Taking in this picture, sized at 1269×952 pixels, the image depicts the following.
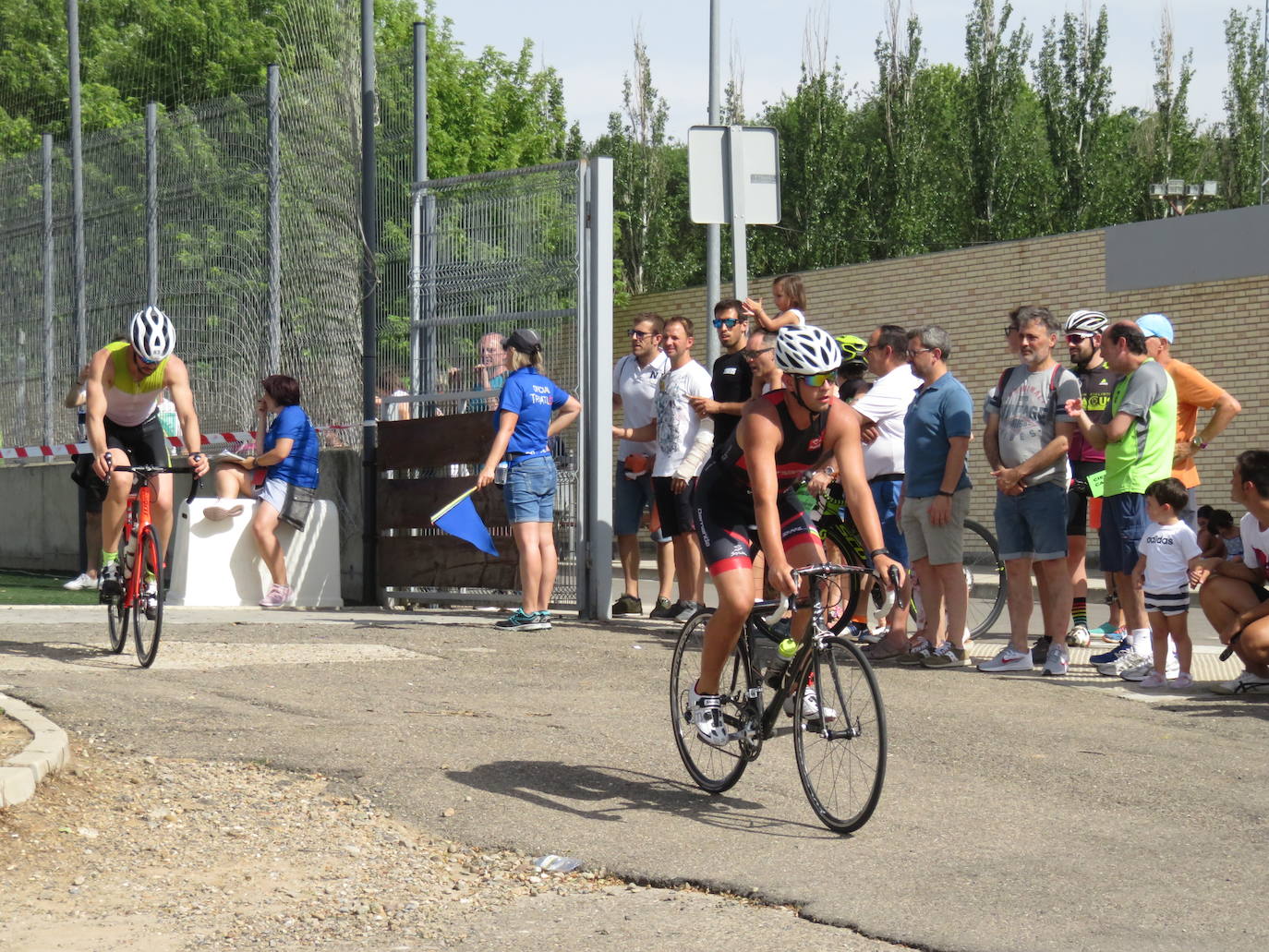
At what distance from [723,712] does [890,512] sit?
4.37m

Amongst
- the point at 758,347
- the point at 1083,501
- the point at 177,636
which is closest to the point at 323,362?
the point at 177,636

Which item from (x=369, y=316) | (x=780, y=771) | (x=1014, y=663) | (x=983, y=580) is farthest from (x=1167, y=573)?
(x=369, y=316)

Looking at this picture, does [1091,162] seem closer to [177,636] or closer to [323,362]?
[323,362]

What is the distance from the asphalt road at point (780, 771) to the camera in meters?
5.07

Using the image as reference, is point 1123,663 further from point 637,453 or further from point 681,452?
point 637,453

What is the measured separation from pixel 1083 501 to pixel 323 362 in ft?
23.7

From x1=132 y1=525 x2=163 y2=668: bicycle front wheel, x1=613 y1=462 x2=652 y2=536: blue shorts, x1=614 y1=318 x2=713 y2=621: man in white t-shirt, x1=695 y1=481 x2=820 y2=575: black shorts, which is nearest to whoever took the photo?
x1=695 y1=481 x2=820 y2=575: black shorts

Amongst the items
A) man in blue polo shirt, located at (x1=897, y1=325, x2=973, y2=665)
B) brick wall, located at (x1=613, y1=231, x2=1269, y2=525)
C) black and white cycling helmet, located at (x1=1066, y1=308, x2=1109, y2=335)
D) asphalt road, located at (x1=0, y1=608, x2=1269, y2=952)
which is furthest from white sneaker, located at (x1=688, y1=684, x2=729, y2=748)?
brick wall, located at (x1=613, y1=231, x2=1269, y2=525)

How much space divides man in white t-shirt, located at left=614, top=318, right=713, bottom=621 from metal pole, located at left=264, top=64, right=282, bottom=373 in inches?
207

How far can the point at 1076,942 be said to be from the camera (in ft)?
15.0

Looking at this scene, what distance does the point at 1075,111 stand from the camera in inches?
1480

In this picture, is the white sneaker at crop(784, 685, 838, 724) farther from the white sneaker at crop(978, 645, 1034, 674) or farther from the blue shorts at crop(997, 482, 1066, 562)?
the white sneaker at crop(978, 645, 1034, 674)

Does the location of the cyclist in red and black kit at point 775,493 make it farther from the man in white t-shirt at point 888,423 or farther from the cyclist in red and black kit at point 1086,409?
the cyclist in red and black kit at point 1086,409

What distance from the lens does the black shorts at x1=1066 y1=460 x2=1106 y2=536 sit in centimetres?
1063
